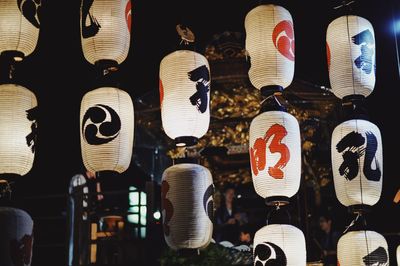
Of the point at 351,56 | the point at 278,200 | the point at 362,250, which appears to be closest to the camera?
the point at 278,200

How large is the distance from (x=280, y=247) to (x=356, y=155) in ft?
4.70

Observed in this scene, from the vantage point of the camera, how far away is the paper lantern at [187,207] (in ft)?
21.2

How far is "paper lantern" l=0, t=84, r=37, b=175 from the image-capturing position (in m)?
6.43

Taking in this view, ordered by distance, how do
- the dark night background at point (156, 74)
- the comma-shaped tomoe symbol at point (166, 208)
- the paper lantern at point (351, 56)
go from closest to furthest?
the comma-shaped tomoe symbol at point (166, 208) < the paper lantern at point (351, 56) < the dark night background at point (156, 74)

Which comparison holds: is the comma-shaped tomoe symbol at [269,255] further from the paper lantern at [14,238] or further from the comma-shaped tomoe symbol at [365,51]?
the paper lantern at [14,238]

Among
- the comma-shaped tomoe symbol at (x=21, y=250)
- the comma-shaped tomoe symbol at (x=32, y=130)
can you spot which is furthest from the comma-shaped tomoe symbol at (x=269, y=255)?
the comma-shaped tomoe symbol at (x=32, y=130)

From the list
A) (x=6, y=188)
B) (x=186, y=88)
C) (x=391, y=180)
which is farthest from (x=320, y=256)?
(x=6, y=188)

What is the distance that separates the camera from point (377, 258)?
7.30 meters

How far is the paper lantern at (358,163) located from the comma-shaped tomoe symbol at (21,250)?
3.52 metres

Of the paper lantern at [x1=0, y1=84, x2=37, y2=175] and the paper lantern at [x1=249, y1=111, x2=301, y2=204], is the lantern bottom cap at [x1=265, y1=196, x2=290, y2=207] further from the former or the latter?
the paper lantern at [x1=0, y1=84, x2=37, y2=175]

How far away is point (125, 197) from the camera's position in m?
13.7

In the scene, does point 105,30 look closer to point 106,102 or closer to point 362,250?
point 106,102

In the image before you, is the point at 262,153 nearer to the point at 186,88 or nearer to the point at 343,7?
the point at 186,88

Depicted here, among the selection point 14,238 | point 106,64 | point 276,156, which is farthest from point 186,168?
point 14,238
